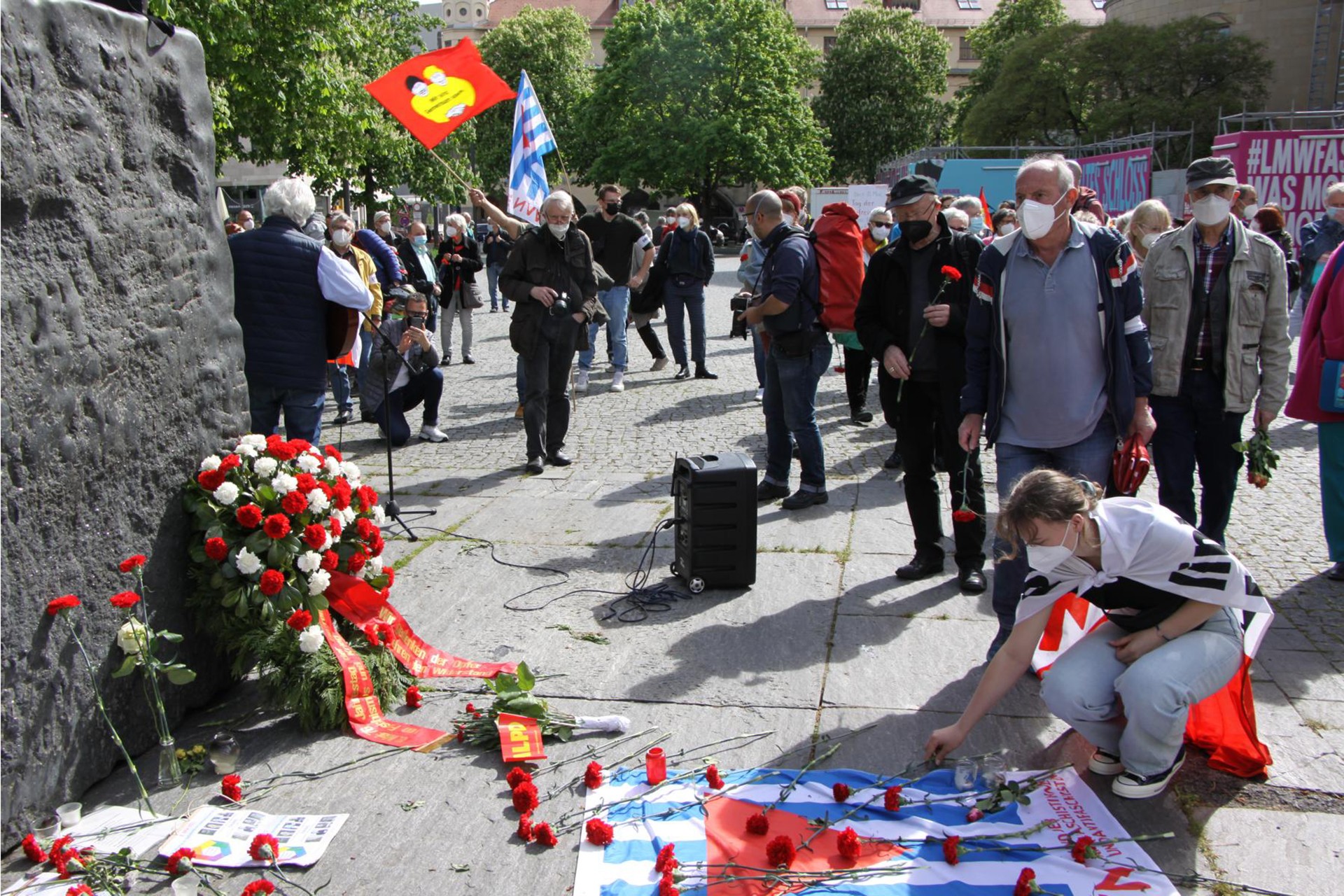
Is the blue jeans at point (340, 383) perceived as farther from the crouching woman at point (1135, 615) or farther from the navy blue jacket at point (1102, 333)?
the crouching woman at point (1135, 615)

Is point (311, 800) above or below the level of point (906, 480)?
below

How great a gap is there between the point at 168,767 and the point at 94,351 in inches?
54.9

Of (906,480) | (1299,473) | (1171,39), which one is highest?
(1171,39)

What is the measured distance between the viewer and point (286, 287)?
570cm

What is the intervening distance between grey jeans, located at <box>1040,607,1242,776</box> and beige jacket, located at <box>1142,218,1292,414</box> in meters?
1.85

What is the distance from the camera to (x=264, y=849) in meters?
3.26

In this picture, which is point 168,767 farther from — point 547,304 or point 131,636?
point 547,304

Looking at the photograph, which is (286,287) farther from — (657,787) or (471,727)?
(657,787)

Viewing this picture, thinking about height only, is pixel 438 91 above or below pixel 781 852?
above

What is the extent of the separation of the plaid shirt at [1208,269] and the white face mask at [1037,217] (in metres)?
1.28

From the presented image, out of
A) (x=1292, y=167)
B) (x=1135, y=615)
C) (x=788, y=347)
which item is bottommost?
(x=1135, y=615)

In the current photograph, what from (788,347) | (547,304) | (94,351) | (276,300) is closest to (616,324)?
(547,304)

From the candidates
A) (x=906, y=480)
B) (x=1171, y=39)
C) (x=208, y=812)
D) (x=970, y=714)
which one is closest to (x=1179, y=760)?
(x=970, y=714)

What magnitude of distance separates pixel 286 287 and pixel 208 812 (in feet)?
9.66
